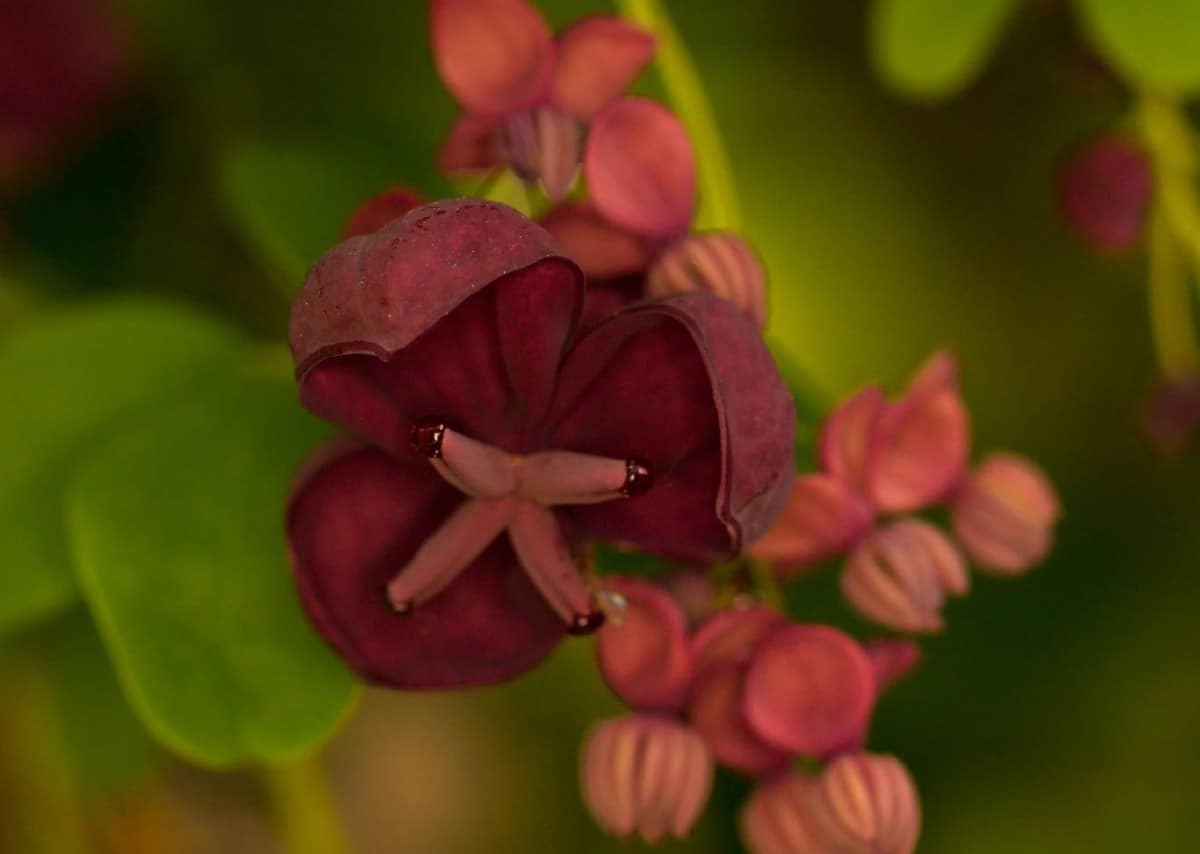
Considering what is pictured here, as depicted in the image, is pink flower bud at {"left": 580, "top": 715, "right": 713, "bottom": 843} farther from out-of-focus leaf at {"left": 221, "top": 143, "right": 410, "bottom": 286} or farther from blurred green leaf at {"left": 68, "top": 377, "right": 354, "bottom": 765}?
out-of-focus leaf at {"left": 221, "top": 143, "right": 410, "bottom": 286}

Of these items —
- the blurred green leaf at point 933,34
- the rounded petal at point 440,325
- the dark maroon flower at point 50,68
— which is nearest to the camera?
the rounded petal at point 440,325

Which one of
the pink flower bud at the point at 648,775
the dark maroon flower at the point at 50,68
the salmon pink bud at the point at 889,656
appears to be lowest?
the dark maroon flower at the point at 50,68

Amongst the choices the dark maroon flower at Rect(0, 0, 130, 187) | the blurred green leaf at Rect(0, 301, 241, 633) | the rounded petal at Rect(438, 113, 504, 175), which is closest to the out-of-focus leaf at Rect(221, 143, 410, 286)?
the blurred green leaf at Rect(0, 301, 241, 633)

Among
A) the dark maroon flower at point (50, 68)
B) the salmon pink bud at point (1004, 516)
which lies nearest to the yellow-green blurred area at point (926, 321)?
the dark maroon flower at point (50, 68)

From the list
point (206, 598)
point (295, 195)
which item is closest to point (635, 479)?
point (206, 598)

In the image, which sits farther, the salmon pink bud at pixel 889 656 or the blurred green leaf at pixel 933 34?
the blurred green leaf at pixel 933 34

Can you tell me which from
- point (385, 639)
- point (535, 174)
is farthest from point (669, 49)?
point (385, 639)

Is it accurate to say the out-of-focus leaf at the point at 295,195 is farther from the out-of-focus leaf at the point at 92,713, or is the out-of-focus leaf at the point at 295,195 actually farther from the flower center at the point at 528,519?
the out-of-focus leaf at the point at 92,713
